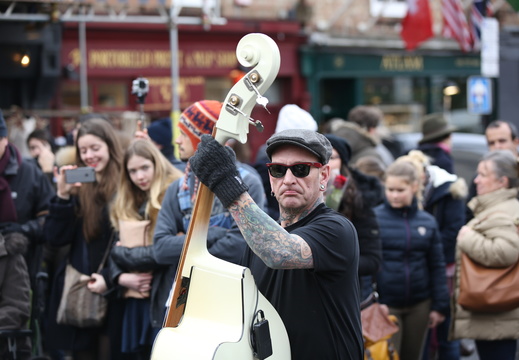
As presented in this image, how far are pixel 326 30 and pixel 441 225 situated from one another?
1165 cm

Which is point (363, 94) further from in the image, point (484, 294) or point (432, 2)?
point (484, 294)

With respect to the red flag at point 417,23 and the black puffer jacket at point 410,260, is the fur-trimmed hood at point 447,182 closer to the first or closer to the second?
the black puffer jacket at point 410,260

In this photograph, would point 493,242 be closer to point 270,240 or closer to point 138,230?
point 138,230

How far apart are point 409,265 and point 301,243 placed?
118 inches

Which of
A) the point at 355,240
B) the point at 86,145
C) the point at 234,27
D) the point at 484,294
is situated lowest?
the point at 484,294

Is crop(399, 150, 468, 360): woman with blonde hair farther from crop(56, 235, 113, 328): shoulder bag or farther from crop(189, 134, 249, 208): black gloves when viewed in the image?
crop(189, 134, 249, 208): black gloves

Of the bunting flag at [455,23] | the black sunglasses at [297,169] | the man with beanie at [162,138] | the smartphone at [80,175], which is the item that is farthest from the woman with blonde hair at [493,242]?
the bunting flag at [455,23]

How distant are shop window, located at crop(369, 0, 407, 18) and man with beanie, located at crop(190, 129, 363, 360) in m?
15.8

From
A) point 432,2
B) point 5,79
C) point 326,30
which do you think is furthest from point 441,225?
point 432,2

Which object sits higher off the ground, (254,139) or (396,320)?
(254,139)

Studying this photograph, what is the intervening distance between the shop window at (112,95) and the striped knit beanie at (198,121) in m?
10.7

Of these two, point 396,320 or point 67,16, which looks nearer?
point 396,320

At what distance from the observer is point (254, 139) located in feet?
54.3

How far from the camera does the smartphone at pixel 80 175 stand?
5.02 meters
